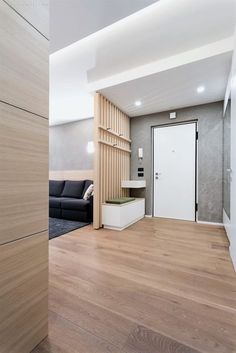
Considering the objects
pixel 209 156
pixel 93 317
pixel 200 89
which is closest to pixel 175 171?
pixel 209 156

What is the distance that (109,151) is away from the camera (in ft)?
12.3

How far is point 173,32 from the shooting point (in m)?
2.13

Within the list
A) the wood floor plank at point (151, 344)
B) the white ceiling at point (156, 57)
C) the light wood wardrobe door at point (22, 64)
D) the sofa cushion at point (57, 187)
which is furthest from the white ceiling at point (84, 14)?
the sofa cushion at point (57, 187)

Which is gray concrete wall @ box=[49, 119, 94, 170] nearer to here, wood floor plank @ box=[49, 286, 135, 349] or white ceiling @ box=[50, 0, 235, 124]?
white ceiling @ box=[50, 0, 235, 124]

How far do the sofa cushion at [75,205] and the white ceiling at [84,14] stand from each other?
8.96 feet

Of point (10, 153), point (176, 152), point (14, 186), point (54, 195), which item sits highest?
point (176, 152)

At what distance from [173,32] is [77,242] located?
2.96m

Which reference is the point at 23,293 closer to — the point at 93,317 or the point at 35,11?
the point at 93,317

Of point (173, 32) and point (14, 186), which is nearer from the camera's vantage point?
point (14, 186)

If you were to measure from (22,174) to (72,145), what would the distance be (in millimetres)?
4656

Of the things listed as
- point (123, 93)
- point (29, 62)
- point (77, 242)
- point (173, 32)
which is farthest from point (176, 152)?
point (29, 62)

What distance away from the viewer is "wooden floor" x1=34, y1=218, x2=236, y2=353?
42.5 inches

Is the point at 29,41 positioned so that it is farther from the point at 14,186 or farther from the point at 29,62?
the point at 14,186

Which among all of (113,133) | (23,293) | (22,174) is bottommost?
(23,293)
